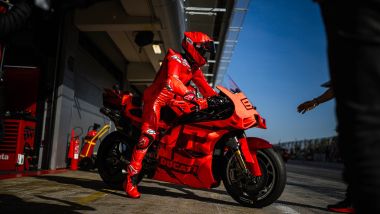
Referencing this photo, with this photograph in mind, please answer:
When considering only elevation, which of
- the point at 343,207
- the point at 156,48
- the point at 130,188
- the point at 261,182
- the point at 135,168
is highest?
the point at 156,48

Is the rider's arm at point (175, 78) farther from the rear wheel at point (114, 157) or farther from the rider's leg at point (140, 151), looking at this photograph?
the rear wheel at point (114, 157)

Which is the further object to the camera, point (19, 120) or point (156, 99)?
point (19, 120)

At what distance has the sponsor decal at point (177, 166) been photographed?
4.05m

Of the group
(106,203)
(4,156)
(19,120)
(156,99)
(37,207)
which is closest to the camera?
(37,207)

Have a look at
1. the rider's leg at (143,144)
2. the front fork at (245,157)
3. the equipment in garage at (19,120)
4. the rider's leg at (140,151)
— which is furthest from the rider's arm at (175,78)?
the equipment in garage at (19,120)

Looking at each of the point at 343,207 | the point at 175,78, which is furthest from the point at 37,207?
the point at 343,207

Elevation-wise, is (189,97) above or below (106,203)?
above

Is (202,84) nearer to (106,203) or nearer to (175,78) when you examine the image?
(175,78)

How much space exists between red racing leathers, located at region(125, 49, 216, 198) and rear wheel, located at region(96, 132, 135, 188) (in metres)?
0.59

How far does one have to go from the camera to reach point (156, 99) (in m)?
4.23

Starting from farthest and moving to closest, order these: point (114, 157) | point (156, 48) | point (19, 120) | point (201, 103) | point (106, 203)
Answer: point (156, 48)
point (19, 120)
point (114, 157)
point (201, 103)
point (106, 203)

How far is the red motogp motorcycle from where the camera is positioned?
383 cm

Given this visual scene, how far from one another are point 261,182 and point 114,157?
2.09 metres

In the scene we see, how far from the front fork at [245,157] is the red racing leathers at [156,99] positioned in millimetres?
813
